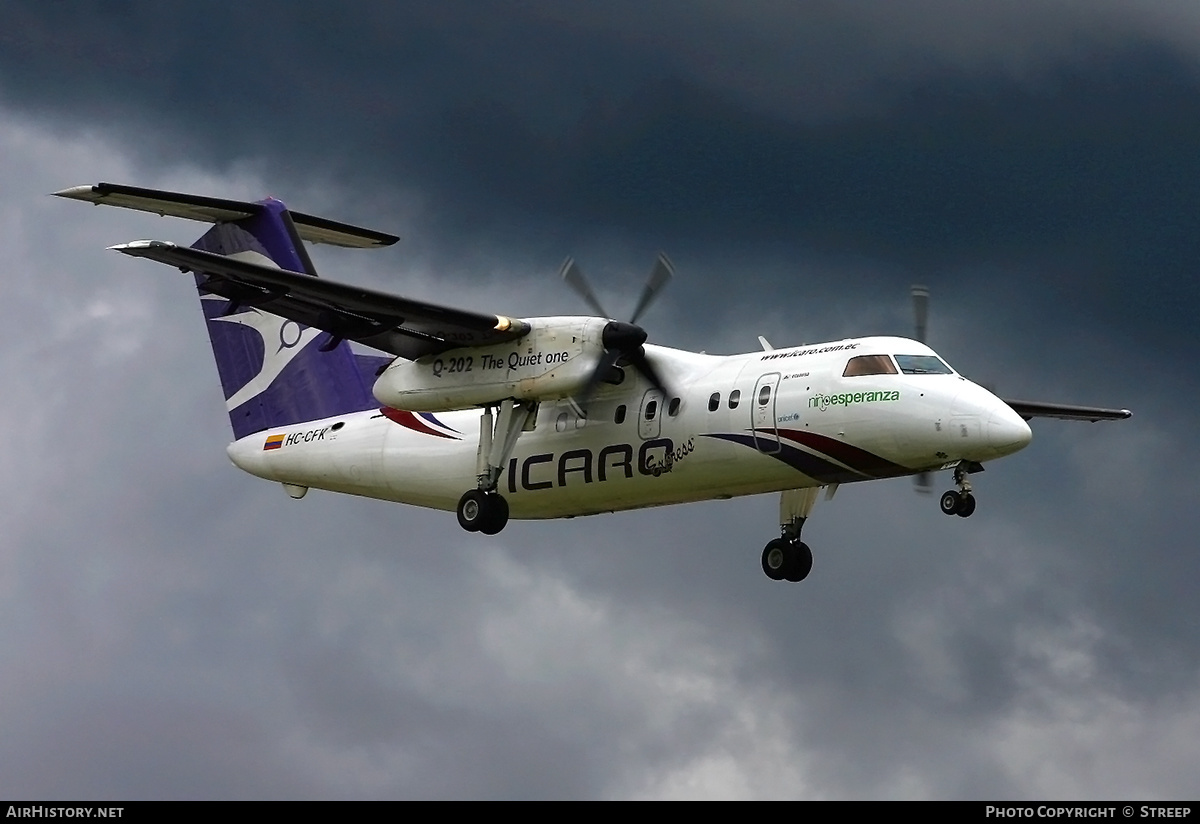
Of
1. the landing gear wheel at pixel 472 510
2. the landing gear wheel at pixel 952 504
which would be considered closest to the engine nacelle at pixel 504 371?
the landing gear wheel at pixel 472 510

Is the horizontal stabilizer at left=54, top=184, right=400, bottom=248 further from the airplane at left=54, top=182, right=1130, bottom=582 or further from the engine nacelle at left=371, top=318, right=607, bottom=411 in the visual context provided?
the engine nacelle at left=371, top=318, right=607, bottom=411

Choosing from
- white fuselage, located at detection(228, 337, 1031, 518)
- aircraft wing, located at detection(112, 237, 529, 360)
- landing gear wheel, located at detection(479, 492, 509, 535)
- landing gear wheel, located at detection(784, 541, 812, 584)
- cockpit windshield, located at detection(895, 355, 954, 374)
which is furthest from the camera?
landing gear wheel, located at detection(784, 541, 812, 584)

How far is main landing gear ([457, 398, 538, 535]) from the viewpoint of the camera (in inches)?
1132

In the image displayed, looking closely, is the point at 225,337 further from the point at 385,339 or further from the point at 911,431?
the point at 911,431

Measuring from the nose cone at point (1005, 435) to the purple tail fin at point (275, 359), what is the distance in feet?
35.1

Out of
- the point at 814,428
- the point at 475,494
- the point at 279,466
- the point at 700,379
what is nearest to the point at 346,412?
the point at 279,466

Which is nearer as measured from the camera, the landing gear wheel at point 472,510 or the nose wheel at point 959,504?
the nose wheel at point 959,504

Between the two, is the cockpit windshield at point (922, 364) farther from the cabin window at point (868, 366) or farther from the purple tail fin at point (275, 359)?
the purple tail fin at point (275, 359)

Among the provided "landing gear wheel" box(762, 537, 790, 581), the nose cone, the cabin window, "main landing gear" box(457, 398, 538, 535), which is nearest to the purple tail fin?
"main landing gear" box(457, 398, 538, 535)

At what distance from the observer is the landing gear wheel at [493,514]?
94.2ft

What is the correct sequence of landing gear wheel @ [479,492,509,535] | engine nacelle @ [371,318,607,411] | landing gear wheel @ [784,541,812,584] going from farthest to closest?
landing gear wheel @ [784,541,812,584], landing gear wheel @ [479,492,509,535], engine nacelle @ [371,318,607,411]

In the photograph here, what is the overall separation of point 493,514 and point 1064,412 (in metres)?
9.42

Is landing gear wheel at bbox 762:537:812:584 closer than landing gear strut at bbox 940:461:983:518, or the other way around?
landing gear strut at bbox 940:461:983:518

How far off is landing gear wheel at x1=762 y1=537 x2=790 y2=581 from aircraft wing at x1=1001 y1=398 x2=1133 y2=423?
4174 millimetres
